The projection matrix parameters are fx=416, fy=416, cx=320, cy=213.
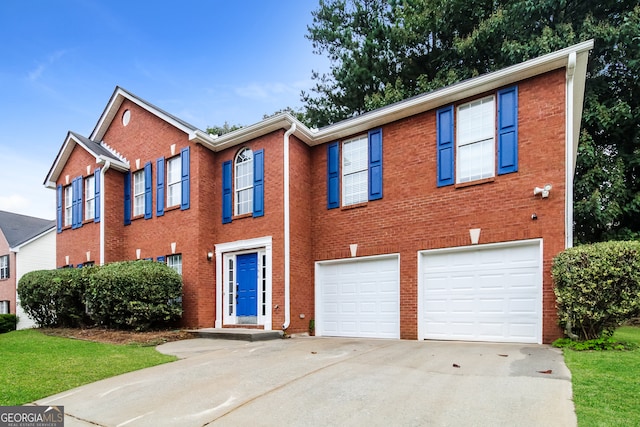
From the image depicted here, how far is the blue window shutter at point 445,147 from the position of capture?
970 centimetres

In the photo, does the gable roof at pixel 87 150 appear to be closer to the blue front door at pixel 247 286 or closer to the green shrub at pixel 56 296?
the green shrub at pixel 56 296

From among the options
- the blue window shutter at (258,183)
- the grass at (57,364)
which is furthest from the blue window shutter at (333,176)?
the grass at (57,364)

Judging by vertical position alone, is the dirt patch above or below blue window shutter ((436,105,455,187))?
below

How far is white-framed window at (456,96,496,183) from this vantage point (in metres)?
9.32

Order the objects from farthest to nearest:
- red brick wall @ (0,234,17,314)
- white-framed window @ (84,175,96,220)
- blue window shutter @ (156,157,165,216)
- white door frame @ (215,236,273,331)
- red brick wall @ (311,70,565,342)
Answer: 1. red brick wall @ (0,234,17,314)
2. white-framed window @ (84,175,96,220)
3. blue window shutter @ (156,157,165,216)
4. white door frame @ (215,236,273,331)
5. red brick wall @ (311,70,565,342)

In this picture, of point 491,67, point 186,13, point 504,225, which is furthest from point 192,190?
point 491,67

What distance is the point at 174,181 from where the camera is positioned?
1356 centimetres

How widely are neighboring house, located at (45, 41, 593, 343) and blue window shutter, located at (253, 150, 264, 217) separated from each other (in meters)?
0.04

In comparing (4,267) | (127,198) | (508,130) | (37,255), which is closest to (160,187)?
(127,198)

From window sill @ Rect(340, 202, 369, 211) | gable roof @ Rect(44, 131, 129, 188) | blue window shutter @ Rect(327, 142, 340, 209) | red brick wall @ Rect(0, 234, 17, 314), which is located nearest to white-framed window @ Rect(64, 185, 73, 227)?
gable roof @ Rect(44, 131, 129, 188)

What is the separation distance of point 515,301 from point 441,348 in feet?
6.45

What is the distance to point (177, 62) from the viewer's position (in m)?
18.1

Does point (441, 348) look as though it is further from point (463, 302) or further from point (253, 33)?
point (253, 33)
